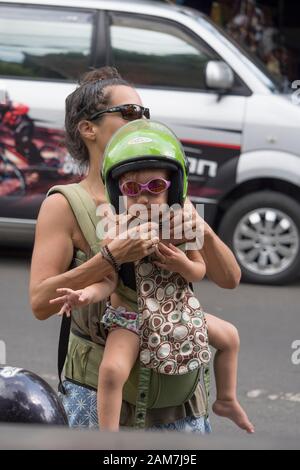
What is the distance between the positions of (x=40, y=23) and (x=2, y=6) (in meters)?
0.31

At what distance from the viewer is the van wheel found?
7.79 meters

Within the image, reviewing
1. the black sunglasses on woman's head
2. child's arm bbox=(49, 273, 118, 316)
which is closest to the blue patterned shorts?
child's arm bbox=(49, 273, 118, 316)

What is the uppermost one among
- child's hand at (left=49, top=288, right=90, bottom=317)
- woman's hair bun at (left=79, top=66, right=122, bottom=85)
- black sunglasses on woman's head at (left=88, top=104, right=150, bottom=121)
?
woman's hair bun at (left=79, top=66, right=122, bottom=85)

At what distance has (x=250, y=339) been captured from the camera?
21.0 ft

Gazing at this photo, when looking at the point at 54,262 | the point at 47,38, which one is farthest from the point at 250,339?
the point at 54,262

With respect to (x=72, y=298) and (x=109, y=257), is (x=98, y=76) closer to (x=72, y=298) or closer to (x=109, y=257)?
(x=109, y=257)

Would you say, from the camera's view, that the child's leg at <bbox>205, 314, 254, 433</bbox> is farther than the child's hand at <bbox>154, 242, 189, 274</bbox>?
Yes

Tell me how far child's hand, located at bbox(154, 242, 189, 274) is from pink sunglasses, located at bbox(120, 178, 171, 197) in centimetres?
12

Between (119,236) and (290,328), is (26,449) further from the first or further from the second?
(290,328)

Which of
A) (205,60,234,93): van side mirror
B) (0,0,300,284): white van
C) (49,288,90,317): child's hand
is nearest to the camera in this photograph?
(49,288,90,317): child's hand

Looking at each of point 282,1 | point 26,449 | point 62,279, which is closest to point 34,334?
point 62,279

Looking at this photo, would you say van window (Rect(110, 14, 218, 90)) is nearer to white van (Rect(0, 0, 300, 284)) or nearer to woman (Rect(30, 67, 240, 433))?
white van (Rect(0, 0, 300, 284))

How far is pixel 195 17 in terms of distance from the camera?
784 centimetres

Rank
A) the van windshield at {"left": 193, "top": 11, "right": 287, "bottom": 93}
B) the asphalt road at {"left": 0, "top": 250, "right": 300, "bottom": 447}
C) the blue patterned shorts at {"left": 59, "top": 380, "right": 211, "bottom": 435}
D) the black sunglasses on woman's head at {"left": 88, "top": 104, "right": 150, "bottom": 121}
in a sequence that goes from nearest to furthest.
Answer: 1. the blue patterned shorts at {"left": 59, "top": 380, "right": 211, "bottom": 435}
2. the black sunglasses on woman's head at {"left": 88, "top": 104, "right": 150, "bottom": 121}
3. the asphalt road at {"left": 0, "top": 250, "right": 300, "bottom": 447}
4. the van windshield at {"left": 193, "top": 11, "right": 287, "bottom": 93}
